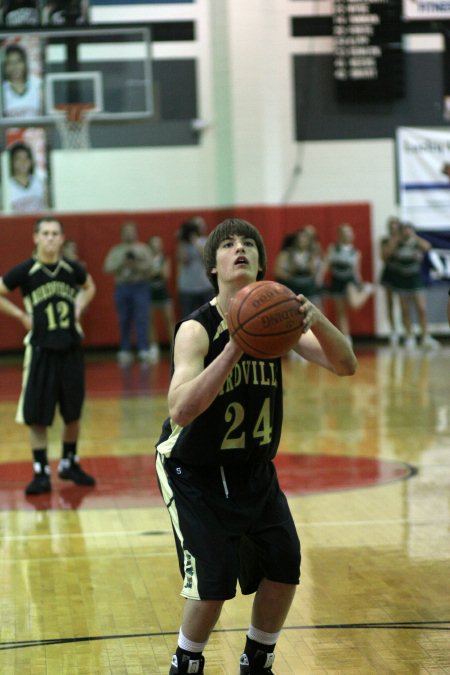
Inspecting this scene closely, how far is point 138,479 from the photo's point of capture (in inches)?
321

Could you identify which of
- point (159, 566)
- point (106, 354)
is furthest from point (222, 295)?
point (106, 354)

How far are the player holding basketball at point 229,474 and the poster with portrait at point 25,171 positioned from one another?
13.1 metres

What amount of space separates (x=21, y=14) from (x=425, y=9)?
19.7 feet

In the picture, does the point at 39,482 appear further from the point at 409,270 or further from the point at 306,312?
the point at 409,270

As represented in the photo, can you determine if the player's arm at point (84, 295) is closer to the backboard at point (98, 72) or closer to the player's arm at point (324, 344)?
the player's arm at point (324, 344)

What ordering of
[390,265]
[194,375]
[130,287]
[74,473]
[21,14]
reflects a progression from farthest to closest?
[390,265], [130,287], [21,14], [74,473], [194,375]

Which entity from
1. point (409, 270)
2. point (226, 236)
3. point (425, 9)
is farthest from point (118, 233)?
point (226, 236)

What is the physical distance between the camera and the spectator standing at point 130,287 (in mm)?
15539

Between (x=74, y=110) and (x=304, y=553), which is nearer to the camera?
(x=304, y=553)

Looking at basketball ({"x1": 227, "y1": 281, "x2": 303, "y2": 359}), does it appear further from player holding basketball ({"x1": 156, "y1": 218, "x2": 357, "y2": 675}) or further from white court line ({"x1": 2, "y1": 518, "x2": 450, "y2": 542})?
white court line ({"x1": 2, "y1": 518, "x2": 450, "y2": 542})

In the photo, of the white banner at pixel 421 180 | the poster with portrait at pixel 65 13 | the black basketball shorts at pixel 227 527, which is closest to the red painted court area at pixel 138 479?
the black basketball shorts at pixel 227 527

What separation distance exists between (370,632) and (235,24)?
13421 mm

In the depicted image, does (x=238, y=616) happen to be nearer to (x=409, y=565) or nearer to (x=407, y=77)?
(x=409, y=565)

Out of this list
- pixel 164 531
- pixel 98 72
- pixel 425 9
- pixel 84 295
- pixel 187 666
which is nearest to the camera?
pixel 187 666
